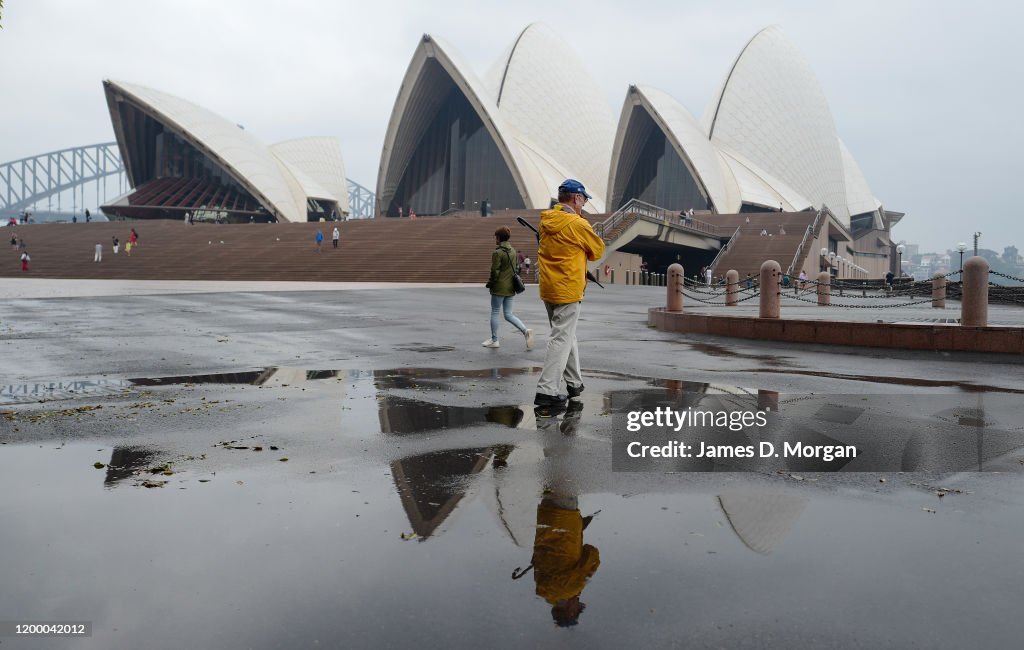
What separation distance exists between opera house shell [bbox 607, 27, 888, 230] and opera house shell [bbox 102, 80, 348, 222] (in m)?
27.9

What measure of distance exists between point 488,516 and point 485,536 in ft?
0.75

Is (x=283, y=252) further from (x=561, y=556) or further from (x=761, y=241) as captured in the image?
(x=561, y=556)

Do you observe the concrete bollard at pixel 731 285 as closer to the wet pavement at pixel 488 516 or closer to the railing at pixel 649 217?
the wet pavement at pixel 488 516

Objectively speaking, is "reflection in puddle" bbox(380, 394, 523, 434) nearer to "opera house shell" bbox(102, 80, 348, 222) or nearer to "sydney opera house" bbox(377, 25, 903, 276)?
"sydney opera house" bbox(377, 25, 903, 276)

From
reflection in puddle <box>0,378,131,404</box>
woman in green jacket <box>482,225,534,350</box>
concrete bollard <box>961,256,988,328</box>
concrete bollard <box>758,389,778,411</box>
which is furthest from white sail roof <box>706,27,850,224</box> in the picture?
reflection in puddle <box>0,378,131,404</box>

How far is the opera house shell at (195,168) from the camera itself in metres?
63.5

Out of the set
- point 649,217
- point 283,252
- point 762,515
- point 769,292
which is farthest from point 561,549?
point 649,217

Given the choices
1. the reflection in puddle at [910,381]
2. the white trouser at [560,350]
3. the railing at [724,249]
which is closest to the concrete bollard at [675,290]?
the reflection in puddle at [910,381]

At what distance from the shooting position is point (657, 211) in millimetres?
43312

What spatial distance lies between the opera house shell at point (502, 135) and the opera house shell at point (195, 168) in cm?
943

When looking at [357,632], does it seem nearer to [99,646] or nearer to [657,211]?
[99,646]

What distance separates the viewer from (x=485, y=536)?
289 cm

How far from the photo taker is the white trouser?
5824mm

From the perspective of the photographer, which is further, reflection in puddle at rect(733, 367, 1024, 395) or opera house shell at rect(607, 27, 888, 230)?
opera house shell at rect(607, 27, 888, 230)
